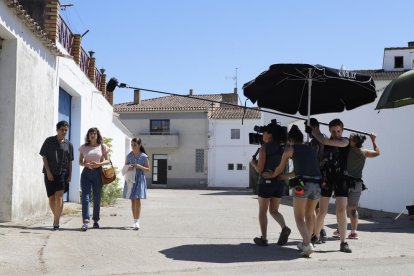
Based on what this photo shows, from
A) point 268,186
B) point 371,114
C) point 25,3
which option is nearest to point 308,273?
point 268,186

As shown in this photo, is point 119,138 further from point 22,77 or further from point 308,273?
point 308,273

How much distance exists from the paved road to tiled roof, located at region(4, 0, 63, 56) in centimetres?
353

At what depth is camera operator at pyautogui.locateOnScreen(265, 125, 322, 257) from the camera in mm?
7141

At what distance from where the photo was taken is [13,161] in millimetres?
9312

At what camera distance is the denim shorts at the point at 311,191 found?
716 centimetres

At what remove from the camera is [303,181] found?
7.18 meters

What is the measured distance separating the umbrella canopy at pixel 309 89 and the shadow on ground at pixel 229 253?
227 cm

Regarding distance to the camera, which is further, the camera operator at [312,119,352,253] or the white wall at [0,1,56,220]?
the white wall at [0,1,56,220]

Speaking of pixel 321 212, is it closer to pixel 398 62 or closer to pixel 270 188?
pixel 270 188

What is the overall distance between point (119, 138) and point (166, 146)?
24.4 metres

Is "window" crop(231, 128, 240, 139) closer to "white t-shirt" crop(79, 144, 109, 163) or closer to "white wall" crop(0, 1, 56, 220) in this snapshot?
"white wall" crop(0, 1, 56, 220)

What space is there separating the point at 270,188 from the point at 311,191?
0.73 metres

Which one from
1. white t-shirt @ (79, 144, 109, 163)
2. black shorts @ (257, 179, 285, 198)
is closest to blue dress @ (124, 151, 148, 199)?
white t-shirt @ (79, 144, 109, 163)

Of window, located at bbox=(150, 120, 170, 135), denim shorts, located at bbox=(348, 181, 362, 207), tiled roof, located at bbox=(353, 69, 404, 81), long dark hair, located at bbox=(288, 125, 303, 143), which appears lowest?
denim shorts, located at bbox=(348, 181, 362, 207)
